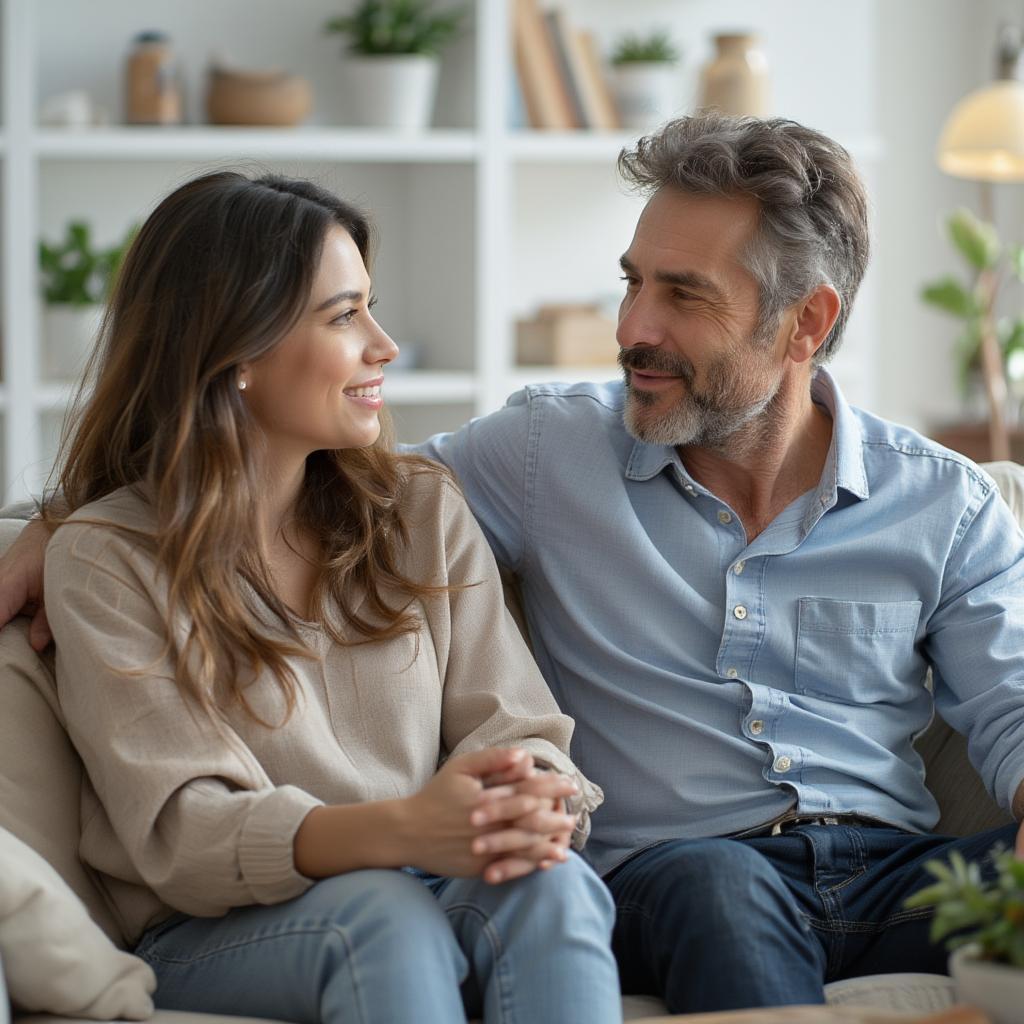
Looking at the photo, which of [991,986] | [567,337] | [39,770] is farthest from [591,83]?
[991,986]

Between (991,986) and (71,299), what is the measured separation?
9.61 feet

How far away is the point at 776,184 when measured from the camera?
1929 millimetres

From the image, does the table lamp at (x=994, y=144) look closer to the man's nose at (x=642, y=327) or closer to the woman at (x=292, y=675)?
the man's nose at (x=642, y=327)

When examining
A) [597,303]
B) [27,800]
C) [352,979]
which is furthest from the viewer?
[597,303]

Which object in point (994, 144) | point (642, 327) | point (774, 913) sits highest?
point (994, 144)

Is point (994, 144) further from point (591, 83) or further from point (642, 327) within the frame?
point (642, 327)

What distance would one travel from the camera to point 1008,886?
1.26m

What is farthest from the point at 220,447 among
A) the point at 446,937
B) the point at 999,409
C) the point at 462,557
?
the point at 999,409

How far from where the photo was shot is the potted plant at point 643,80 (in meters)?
3.94

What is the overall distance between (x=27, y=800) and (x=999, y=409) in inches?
120

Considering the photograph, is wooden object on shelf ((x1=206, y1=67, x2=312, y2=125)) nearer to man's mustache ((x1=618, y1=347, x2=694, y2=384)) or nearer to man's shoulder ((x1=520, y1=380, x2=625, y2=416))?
man's shoulder ((x1=520, y1=380, x2=625, y2=416))

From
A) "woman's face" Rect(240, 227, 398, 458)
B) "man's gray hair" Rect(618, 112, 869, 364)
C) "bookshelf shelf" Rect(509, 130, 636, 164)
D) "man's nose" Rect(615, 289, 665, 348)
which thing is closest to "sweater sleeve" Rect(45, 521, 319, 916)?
"woman's face" Rect(240, 227, 398, 458)

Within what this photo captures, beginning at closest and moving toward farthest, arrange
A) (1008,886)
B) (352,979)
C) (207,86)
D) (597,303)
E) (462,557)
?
(1008,886), (352,979), (462,557), (207,86), (597,303)

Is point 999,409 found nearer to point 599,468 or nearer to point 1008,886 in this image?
point 599,468
